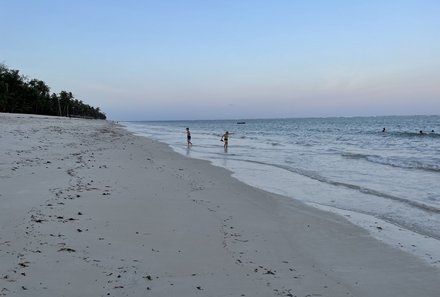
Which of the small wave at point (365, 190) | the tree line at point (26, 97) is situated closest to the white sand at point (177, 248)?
the small wave at point (365, 190)

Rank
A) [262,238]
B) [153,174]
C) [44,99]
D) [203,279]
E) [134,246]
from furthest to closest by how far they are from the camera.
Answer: [44,99] < [153,174] < [262,238] < [134,246] < [203,279]

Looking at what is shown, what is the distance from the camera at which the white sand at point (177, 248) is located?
13.4ft

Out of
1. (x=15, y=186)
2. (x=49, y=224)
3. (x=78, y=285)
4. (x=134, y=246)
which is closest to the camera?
(x=78, y=285)

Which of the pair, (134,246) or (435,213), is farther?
(435,213)

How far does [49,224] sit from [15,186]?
9.91ft

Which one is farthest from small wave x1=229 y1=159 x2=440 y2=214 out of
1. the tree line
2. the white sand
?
the tree line

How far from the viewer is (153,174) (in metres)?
12.4

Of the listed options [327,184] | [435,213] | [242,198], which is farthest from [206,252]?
[327,184]

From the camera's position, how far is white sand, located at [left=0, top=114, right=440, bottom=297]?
409 centimetres

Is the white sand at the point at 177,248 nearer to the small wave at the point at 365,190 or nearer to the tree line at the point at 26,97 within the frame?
the small wave at the point at 365,190

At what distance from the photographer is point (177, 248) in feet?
17.4

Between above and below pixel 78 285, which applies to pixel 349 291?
below

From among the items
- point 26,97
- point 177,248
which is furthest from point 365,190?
point 26,97

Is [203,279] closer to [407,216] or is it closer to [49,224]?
[49,224]
